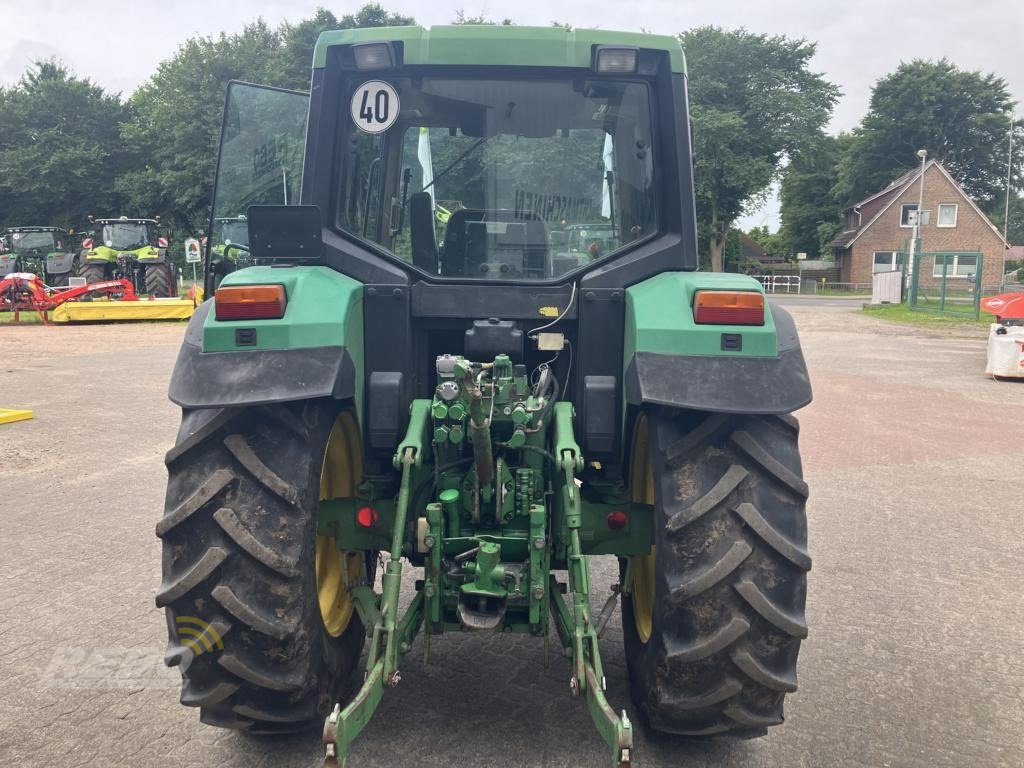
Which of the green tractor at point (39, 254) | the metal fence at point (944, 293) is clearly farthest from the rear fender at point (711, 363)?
the green tractor at point (39, 254)

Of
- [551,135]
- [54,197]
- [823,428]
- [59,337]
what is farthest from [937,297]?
[54,197]

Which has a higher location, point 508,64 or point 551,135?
point 508,64

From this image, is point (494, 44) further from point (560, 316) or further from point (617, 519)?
point (617, 519)

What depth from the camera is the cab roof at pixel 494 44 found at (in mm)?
3176

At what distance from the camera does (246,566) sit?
2.61 m

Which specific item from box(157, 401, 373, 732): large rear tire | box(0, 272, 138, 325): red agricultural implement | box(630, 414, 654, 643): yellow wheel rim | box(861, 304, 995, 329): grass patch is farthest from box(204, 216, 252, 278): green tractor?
box(861, 304, 995, 329): grass patch

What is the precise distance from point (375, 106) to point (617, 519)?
5.93ft

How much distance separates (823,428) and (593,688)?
24.0 feet

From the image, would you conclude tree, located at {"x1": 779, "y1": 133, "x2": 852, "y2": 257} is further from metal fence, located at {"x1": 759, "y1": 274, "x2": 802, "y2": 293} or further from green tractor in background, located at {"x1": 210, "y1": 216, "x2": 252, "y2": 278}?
green tractor in background, located at {"x1": 210, "y1": 216, "x2": 252, "y2": 278}

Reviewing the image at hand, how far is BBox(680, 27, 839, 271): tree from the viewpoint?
4172 centimetres

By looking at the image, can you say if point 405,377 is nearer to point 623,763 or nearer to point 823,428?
point 623,763

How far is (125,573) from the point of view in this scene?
470cm

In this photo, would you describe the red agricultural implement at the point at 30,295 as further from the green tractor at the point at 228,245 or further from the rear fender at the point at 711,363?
the rear fender at the point at 711,363

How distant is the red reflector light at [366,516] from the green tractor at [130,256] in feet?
76.8
